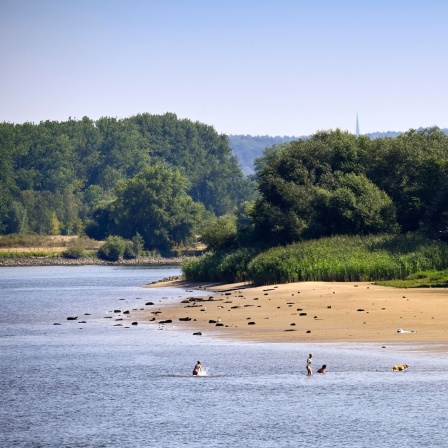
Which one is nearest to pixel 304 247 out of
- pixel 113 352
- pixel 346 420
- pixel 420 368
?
pixel 113 352

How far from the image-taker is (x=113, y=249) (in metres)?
192

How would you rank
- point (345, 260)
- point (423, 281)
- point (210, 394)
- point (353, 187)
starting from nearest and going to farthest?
1. point (210, 394)
2. point (423, 281)
3. point (345, 260)
4. point (353, 187)

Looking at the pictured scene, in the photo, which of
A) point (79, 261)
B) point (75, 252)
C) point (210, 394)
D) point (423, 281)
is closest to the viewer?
point (210, 394)

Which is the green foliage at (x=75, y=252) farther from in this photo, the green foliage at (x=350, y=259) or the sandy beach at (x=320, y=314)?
the sandy beach at (x=320, y=314)

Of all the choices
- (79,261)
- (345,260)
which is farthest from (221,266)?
(79,261)

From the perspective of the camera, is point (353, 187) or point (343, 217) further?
point (353, 187)

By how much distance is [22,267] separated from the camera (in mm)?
175750

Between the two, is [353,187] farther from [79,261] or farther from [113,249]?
[113,249]

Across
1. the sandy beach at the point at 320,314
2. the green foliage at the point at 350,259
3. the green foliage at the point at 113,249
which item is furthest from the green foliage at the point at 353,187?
the green foliage at the point at 113,249

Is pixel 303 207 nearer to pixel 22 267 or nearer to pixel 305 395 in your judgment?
pixel 305 395

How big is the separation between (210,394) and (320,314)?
850 inches

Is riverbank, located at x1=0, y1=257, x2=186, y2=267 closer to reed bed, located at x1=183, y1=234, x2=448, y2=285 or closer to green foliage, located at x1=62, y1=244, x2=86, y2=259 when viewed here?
green foliage, located at x1=62, y1=244, x2=86, y2=259

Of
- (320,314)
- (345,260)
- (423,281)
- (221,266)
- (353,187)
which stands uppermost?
(353,187)

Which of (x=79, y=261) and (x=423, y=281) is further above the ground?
(x=423, y=281)
